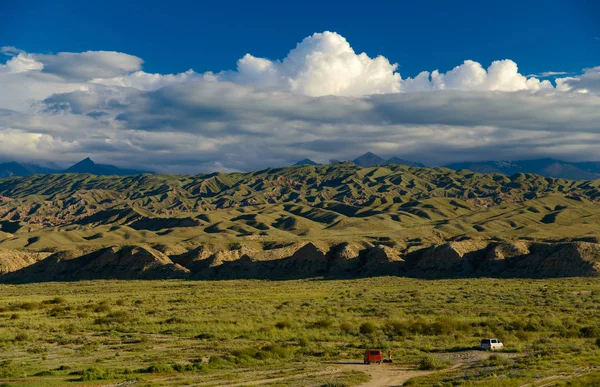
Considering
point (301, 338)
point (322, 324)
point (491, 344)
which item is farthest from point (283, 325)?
point (491, 344)

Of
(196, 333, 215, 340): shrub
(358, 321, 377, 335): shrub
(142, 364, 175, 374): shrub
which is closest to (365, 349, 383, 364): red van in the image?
(142, 364, 175, 374): shrub

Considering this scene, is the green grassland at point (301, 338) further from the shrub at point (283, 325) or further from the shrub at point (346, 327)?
the shrub at point (346, 327)

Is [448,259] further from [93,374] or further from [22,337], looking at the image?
[93,374]

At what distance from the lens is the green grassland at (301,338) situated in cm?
3459

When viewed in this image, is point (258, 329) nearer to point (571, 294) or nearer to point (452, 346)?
point (452, 346)

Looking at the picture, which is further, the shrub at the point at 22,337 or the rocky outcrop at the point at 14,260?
the rocky outcrop at the point at 14,260

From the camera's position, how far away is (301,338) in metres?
47.3

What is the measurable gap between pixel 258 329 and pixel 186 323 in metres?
9.26

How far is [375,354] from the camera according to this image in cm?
3853

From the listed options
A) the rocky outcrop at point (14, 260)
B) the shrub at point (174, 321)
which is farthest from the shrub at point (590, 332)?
the rocky outcrop at point (14, 260)

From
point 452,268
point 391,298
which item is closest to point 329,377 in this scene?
point 391,298

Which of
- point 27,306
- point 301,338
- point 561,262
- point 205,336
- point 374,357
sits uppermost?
point 374,357

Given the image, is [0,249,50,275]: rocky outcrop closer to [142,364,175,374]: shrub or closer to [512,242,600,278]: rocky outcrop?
[512,242,600,278]: rocky outcrop

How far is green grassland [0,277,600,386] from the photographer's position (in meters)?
34.6
